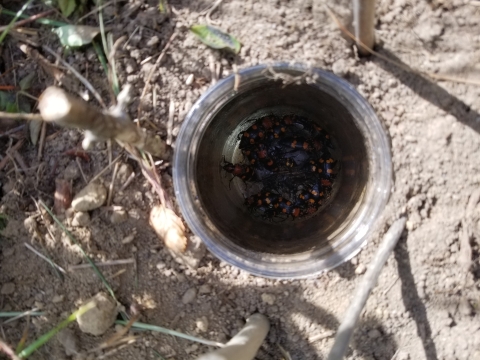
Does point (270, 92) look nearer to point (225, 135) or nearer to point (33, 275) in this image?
point (225, 135)

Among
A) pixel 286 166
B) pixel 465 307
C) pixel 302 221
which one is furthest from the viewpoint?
pixel 286 166

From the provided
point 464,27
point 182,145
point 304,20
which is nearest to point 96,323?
point 182,145

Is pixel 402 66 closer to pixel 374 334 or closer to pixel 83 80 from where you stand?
pixel 374 334

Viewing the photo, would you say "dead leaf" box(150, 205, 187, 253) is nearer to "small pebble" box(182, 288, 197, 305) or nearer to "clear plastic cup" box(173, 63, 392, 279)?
"clear plastic cup" box(173, 63, 392, 279)

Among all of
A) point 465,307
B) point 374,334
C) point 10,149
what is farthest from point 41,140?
point 465,307

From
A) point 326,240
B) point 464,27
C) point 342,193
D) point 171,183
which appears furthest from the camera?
point 342,193

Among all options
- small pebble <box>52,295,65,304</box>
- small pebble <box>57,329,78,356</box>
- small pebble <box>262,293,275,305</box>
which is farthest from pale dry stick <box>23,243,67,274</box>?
small pebble <box>262,293,275,305</box>
